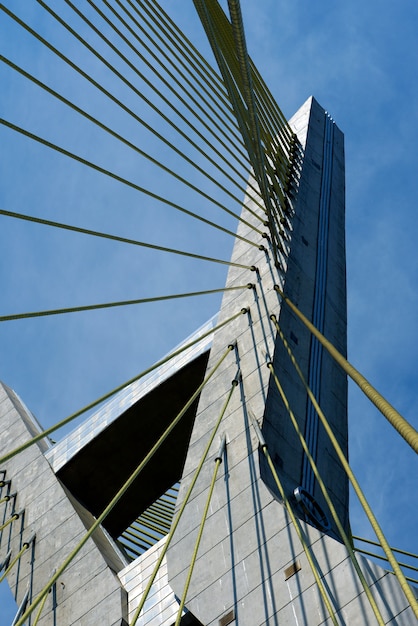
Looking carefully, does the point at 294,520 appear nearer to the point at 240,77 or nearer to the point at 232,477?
the point at 232,477

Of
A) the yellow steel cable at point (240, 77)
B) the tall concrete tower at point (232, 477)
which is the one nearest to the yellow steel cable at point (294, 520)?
the tall concrete tower at point (232, 477)

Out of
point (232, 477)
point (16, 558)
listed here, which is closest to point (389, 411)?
point (232, 477)

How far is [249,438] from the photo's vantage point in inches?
557

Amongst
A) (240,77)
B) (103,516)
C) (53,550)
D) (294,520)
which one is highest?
(240,77)

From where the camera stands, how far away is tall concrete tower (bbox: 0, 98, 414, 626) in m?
11.8

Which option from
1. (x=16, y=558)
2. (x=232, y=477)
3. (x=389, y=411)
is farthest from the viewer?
(x=16, y=558)

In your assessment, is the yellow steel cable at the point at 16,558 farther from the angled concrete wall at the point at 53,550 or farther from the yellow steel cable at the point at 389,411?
the yellow steel cable at the point at 389,411

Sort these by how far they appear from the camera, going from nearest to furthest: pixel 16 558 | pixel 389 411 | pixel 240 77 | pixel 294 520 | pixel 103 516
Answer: pixel 389 411
pixel 294 520
pixel 103 516
pixel 240 77
pixel 16 558

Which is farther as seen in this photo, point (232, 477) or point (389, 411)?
point (232, 477)

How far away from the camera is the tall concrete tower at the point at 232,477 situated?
38.6ft

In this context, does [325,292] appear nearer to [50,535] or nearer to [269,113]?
[269,113]

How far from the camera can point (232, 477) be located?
45.2 ft

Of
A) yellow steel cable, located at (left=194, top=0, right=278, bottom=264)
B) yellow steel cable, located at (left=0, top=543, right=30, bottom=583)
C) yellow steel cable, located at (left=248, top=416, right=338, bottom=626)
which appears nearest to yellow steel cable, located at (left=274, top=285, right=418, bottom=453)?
yellow steel cable, located at (left=248, top=416, right=338, bottom=626)

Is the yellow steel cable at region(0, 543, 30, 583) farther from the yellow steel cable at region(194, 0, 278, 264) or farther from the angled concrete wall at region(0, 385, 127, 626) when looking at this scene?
the yellow steel cable at region(194, 0, 278, 264)
